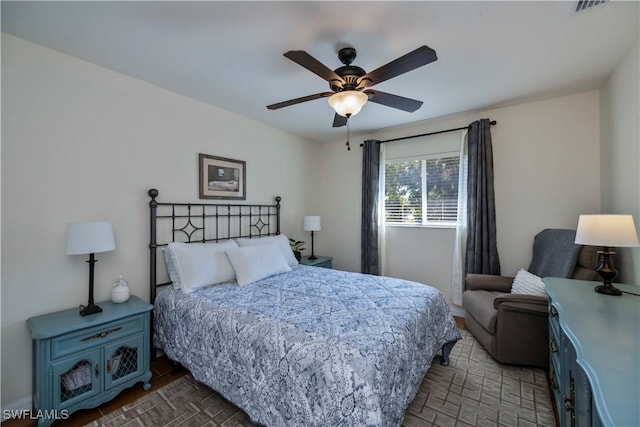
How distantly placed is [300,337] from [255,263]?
4.25ft

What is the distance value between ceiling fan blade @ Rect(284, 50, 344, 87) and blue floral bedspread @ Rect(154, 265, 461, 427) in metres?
1.59

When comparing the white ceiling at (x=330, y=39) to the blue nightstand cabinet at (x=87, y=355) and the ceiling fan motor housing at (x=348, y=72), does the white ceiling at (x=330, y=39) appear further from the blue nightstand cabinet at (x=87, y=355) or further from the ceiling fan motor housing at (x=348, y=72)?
the blue nightstand cabinet at (x=87, y=355)

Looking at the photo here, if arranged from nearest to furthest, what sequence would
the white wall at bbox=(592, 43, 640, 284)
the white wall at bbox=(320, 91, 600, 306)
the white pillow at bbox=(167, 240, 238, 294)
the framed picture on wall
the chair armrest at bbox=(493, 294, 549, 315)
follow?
the white wall at bbox=(592, 43, 640, 284), the chair armrest at bbox=(493, 294, 549, 315), the white pillow at bbox=(167, 240, 238, 294), the white wall at bbox=(320, 91, 600, 306), the framed picture on wall

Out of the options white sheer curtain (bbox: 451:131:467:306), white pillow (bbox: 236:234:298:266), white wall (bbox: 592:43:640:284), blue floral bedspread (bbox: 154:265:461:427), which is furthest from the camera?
white sheer curtain (bbox: 451:131:467:306)

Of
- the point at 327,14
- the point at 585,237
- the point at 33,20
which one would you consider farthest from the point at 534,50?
the point at 33,20

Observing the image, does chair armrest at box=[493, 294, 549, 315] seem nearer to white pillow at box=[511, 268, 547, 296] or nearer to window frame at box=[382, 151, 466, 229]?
white pillow at box=[511, 268, 547, 296]

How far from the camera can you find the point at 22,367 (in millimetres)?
1892

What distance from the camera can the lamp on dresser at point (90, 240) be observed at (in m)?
1.88

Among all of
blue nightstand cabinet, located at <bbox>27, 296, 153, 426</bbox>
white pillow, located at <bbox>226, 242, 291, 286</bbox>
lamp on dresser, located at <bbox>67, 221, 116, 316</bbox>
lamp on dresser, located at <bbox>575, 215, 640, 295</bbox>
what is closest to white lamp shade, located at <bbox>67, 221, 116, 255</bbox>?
lamp on dresser, located at <bbox>67, 221, 116, 316</bbox>

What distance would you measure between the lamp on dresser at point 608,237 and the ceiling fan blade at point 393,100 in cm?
144

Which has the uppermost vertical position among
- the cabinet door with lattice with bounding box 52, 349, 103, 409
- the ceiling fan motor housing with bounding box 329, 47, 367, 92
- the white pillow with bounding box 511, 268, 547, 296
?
the ceiling fan motor housing with bounding box 329, 47, 367, 92

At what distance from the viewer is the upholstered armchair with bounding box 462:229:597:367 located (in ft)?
7.45

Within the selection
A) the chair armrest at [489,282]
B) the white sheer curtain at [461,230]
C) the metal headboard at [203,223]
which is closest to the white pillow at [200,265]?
the metal headboard at [203,223]

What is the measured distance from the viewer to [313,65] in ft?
5.45
